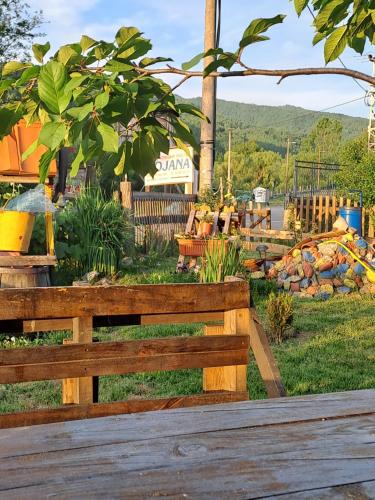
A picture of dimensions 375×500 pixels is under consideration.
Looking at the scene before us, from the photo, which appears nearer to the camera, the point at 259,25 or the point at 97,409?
the point at 259,25

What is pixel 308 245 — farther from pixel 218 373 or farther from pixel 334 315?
pixel 218 373

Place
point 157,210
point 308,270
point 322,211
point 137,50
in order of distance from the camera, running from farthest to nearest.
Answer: point 322,211 → point 157,210 → point 308,270 → point 137,50

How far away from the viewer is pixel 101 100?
1326 mm

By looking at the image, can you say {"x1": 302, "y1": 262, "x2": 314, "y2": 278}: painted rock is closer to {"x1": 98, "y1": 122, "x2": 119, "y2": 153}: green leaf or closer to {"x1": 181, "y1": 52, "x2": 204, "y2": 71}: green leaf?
{"x1": 181, "y1": 52, "x2": 204, "y2": 71}: green leaf

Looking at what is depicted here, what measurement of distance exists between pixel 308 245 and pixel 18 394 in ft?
19.2

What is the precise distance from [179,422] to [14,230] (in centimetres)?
481

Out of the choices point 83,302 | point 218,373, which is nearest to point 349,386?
point 218,373

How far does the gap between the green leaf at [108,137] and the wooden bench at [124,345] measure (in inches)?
44.1

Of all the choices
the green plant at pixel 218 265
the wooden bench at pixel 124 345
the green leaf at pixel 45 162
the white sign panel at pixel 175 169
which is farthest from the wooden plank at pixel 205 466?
the white sign panel at pixel 175 169

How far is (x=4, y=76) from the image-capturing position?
1.59 m

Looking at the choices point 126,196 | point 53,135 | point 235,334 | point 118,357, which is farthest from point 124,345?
point 126,196

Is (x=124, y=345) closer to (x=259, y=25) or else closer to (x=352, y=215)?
(x=259, y=25)

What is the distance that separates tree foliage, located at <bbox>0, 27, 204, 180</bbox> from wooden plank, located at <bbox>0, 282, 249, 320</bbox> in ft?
2.64

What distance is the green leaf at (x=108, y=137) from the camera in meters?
1.30
